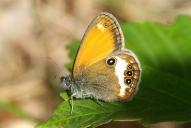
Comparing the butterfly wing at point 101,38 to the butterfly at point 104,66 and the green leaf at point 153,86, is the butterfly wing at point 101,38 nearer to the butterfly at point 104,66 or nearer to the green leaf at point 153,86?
the butterfly at point 104,66

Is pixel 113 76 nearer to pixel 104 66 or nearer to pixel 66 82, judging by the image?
pixel 104 66

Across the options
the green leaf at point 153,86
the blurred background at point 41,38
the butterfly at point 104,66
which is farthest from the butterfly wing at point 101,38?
the blurred background at point 41,38

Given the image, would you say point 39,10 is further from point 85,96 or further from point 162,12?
point 85,96

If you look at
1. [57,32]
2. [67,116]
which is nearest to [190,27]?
[67,116]

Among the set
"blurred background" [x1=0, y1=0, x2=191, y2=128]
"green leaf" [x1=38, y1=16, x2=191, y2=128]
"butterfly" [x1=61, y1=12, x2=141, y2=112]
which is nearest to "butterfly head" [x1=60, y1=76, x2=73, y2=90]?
"butterfly" [x1=61, y1=12, x2=141, y2=112]

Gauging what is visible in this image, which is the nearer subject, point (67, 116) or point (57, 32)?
point (67, 116)

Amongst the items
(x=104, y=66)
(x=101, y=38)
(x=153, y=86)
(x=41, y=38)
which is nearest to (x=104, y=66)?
(x=104, y=66)
